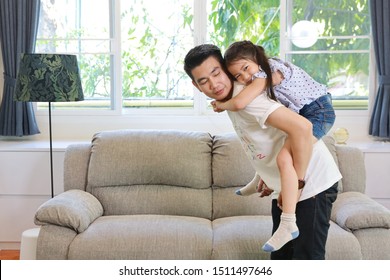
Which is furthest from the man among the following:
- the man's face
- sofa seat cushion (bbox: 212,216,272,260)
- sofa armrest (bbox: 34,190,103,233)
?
sofa armrest (bbox: 34,190,103,233)

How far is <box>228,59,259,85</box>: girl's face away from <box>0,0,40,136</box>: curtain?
2.58 metres

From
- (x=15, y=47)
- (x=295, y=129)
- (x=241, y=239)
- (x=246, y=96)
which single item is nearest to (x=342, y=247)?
(x=241, y=239)

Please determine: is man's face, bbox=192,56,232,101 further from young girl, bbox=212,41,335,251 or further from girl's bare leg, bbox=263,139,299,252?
girl's bare leg, bbox=263,139,299,252

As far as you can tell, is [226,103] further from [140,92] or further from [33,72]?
[140,92]

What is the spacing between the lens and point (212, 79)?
6.53ft

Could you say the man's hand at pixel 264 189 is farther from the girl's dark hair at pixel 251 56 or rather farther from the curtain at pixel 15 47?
the curtain at pixel 15 47

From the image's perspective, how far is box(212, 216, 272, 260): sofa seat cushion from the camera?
284cm

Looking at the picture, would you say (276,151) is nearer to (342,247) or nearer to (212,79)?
(212,79)

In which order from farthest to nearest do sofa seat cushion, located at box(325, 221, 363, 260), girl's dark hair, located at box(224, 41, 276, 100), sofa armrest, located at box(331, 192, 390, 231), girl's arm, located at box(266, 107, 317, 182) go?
1. sofa armrest, located at box(331, 192, 390, 231)
2. sofa seat cushion, located at box(325, 221, 363, 260)
3. girl's dark hair, located at box(224, 41, 276, 100)
4. girl's arm, located at box(266, 107, 317, 182)

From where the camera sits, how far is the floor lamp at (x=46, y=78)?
3484 millimetres

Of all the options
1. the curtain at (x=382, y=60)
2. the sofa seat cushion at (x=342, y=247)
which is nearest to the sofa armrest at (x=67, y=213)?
the sofa seat cushion at (x=342, y=247)

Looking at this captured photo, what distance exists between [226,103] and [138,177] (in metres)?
1.58

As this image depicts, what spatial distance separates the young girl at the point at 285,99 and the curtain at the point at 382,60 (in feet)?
6.93

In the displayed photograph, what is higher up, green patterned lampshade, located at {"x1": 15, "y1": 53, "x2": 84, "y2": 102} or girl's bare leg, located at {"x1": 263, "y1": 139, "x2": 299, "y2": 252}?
green patterned lampshade, located at {"x1": 15, "y1": 53, "x2": 84, "y2": 102}
